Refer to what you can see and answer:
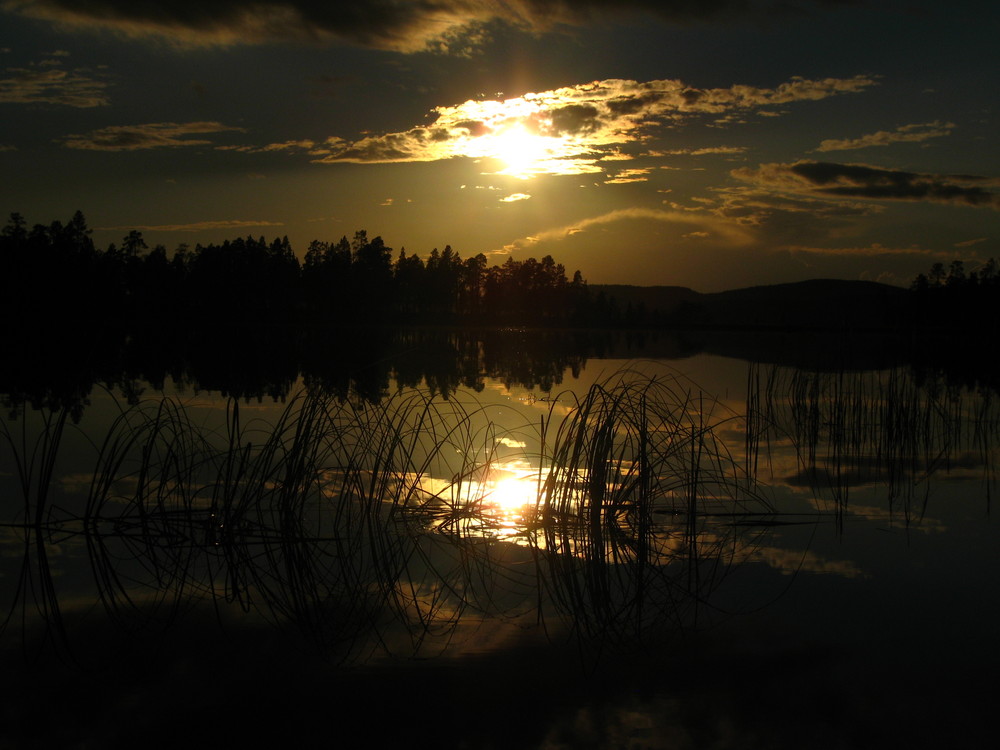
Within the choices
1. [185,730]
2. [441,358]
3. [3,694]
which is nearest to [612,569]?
[185,730]

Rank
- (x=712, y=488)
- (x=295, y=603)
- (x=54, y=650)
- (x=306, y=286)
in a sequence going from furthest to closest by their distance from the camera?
(x=306, y=286) → (x=712, y=488) → (x=295, y=603) → (x=54, y=650)

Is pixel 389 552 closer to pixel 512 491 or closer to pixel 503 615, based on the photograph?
pixel 503 615

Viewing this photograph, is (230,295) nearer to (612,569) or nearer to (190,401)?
(190,401)

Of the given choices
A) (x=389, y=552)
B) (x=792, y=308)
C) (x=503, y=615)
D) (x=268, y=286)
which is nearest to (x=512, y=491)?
(x=389, y=552)

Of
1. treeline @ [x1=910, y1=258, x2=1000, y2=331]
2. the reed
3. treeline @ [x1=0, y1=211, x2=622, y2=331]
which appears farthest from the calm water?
treeline @ [x1=910, y1=258, x2=1000, y2=331]

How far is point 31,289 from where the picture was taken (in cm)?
6312

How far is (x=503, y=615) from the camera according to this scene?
14.2 ft

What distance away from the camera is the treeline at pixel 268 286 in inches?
2549

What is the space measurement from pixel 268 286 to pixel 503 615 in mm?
94988

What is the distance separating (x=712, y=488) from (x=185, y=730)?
5.79 meters

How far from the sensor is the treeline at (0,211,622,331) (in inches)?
2549

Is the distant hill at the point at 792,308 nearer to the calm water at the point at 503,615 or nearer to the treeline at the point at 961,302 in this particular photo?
the treeline at the point at 961,302

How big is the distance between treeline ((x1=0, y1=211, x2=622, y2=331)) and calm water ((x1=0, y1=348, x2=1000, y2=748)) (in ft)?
167

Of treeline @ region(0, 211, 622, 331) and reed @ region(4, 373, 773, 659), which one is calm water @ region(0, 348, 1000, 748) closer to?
reed @ region(4, 373, 773, 659)
